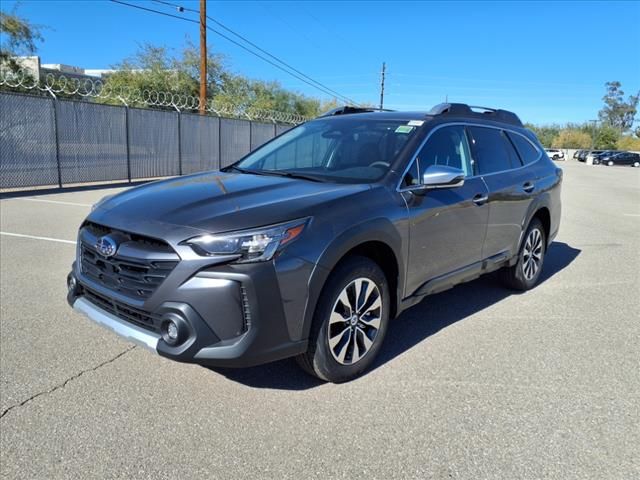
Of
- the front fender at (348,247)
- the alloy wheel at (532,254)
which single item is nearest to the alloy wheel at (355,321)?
the front fender at (348,247)

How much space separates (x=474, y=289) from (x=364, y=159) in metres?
2.41

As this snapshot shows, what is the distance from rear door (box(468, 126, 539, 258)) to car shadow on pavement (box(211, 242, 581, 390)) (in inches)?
23.6

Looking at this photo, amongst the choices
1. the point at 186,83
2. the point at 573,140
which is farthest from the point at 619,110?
the point at 186,83

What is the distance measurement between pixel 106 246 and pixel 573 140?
125673 mm

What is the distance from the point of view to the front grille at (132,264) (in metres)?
2.72

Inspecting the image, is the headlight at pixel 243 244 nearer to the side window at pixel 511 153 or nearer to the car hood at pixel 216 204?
the car hood at pixel 216 204

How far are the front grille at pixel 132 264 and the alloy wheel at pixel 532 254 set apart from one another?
3.92 meters

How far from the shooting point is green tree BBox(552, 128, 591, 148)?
110 metres

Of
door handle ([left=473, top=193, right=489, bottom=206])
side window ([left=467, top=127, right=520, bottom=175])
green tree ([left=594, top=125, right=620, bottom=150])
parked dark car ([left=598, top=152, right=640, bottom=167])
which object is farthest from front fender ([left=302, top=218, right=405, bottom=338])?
green tree ([left=594, top=125, right=620, bottom=150])

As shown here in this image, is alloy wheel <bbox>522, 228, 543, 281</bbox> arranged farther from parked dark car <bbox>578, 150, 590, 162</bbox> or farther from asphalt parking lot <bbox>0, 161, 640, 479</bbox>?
parked dark car <bbox>578, 150, 590, 162</bbox>

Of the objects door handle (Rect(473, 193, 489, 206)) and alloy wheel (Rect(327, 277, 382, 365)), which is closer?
alloy wheel (Rect(327, 277, 382, 365))

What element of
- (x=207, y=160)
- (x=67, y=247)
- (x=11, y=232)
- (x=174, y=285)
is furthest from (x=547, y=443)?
(x=207, y=160)

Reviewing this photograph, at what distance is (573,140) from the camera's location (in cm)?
11281

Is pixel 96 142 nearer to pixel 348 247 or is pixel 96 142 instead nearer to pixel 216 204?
pixel 216 204
